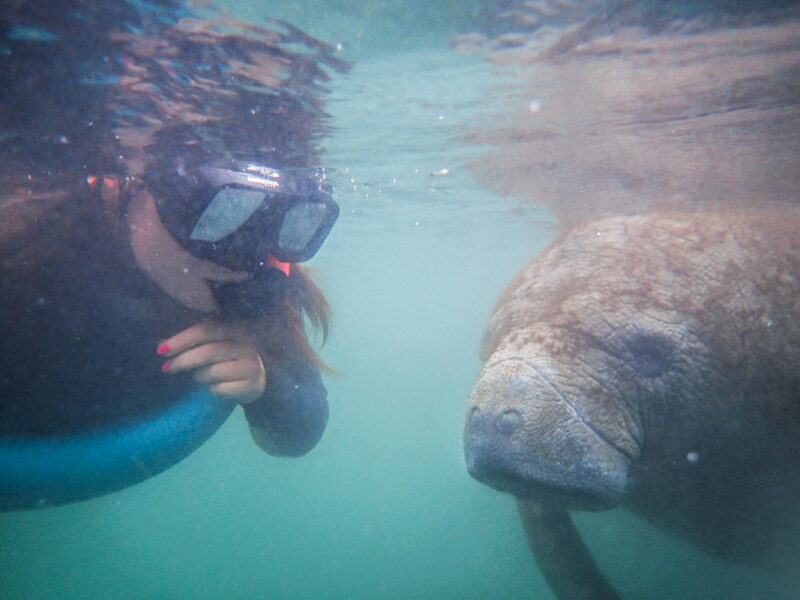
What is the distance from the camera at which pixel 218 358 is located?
2.42 meters

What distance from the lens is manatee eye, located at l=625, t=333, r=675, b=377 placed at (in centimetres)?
339

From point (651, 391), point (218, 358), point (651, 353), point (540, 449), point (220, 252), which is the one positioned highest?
point (220, 252)

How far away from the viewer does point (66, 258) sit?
2.38 m

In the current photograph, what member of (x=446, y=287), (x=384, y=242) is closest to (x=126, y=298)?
(x=384, y=242)

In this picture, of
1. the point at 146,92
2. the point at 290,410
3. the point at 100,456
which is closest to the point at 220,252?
the point at 290,410

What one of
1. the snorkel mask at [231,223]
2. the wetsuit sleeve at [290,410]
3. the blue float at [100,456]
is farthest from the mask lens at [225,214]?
the blue float at [100,456]

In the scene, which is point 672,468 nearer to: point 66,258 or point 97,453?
point 97,453

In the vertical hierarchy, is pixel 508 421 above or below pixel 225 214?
below

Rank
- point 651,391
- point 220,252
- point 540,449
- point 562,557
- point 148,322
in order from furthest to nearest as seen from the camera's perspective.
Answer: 1. point 562,557
2. point 651,391
3. point 540,449
4. point 148,322
5. point 220,252

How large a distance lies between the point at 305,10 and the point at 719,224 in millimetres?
4595

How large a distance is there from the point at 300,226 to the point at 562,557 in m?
3.93

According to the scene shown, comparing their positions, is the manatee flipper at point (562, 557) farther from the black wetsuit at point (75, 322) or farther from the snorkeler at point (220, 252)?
the black wetsuit at point (75, 322)

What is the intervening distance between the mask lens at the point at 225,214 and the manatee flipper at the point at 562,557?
3.63 m

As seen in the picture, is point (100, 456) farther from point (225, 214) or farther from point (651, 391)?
point (651, 391)
